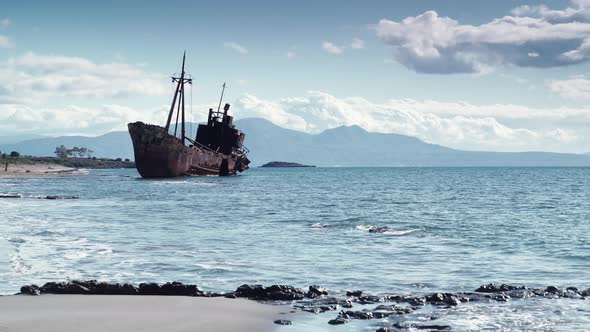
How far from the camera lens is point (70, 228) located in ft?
85.9

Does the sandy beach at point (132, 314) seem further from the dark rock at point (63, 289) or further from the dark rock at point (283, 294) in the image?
the dark rock at point (283, 294)

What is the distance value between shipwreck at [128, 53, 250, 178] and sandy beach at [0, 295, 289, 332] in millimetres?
64661

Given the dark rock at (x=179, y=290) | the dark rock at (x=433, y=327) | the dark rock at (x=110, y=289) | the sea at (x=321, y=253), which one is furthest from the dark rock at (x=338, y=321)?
the dark rock at (x=110, y=289)

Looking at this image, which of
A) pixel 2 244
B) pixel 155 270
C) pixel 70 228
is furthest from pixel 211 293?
pixel 70 228

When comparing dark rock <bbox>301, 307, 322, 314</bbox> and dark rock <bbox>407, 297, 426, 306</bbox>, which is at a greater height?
dark rock <bbox>407, 297, 426, 306</bbox>

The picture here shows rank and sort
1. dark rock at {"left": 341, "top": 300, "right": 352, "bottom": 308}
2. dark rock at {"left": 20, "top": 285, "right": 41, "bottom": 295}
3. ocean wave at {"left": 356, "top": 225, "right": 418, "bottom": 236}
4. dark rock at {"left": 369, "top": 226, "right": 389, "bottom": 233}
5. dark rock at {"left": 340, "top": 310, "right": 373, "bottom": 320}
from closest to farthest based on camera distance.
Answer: dark rock at {"left": 340, "top": 310, "right": 373, "bottom": 320}
dark rock at {"left": 341, "top": 300, "right": 352, "bottom": 308}
dark rock at {"left": 20, "top": 285, "right": 41, "bottom": 295}
ocean wave at {"left": 356, "top": 225, "right": 418, "bottom": 236}
dark rock at {"left": 369, "top": 226, "right": 389, "bottom": 233}

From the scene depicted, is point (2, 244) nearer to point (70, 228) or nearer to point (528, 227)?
point (70, 228)

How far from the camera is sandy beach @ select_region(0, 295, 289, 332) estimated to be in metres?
9.95

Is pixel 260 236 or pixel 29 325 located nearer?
pixel 29 325

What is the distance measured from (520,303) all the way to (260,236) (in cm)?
1364

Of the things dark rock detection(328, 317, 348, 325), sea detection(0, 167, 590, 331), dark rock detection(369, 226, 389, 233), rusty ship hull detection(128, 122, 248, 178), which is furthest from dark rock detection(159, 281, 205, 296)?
rusty ship hull detection(128, 122, 248, 178)

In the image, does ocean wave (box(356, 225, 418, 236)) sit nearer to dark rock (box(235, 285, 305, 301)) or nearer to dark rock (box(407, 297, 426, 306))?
dark rock (box(407, 297, 426, 306))

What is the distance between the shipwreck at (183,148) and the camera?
251ft

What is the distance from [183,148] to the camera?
3159 inches
